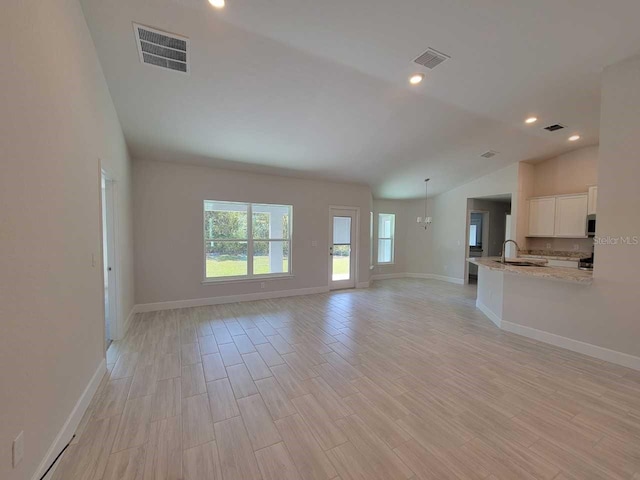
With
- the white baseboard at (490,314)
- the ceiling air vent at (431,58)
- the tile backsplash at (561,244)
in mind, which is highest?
the ceiling air vent at (431,58)

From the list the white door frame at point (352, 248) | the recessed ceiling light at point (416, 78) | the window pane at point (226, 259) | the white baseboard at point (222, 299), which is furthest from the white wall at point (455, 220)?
the window pane at point (226, 259)

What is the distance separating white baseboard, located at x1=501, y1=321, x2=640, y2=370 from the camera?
2980 millimetres

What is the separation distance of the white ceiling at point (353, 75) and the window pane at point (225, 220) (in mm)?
890

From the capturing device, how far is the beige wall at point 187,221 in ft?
15.3

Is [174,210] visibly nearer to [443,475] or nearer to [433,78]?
[433,78]

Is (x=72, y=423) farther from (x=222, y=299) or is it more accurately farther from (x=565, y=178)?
(x=565, y=178)

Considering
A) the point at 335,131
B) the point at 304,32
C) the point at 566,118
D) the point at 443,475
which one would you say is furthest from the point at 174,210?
the point at 566,118

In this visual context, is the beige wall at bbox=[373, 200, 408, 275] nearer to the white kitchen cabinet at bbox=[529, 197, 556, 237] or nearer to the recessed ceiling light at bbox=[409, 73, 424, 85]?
the white kitchen cabinet at bbox=[529, 197, 556, 237]

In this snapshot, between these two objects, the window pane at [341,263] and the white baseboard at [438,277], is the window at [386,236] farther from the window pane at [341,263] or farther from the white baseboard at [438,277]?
the window pane at [341,263]

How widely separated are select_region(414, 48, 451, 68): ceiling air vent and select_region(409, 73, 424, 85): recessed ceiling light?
0.50ft

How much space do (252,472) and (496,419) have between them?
183 centimetres

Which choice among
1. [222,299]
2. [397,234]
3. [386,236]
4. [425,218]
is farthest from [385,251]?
[222,299]

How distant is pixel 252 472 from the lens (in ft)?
5.23

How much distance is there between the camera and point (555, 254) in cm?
602
